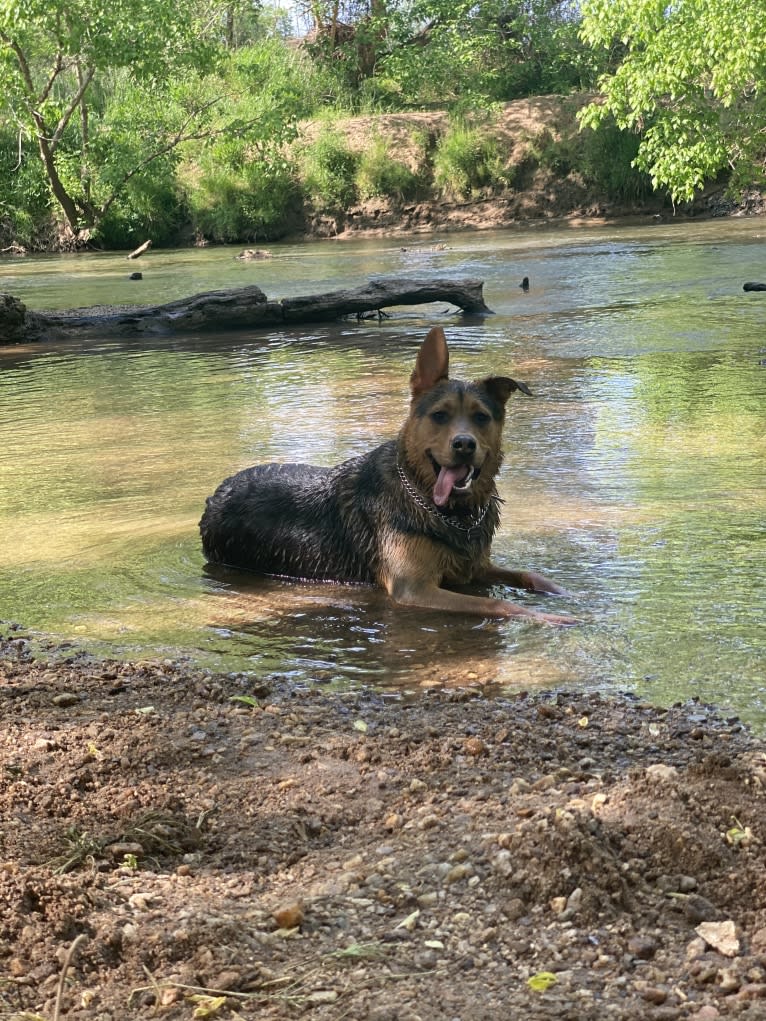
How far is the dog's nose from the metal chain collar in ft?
1.44

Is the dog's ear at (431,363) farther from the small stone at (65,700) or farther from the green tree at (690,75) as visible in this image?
the green tree at (690,75)

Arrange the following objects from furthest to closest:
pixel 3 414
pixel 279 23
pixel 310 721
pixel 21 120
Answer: pixel 279 23, pixel 21 120, pixel 3 414, pixel 310 721

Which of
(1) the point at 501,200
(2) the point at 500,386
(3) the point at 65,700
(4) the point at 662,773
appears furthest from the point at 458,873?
(1) the point at 501,200

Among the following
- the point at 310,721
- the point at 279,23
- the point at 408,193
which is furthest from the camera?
the point at 279,23

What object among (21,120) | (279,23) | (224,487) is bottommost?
(224,487)

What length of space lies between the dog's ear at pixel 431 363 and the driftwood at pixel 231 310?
13113mm

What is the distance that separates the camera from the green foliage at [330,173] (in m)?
43.8

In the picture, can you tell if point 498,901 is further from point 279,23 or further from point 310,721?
point 279,23

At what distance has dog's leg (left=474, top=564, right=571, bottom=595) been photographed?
6.55 metres

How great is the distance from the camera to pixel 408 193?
44.1 metres

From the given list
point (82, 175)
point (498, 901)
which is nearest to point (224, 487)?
point (498, 901)

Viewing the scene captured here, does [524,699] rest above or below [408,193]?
below

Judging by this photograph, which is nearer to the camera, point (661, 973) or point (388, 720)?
point (661, 973)

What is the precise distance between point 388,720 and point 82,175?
39.8 meters
